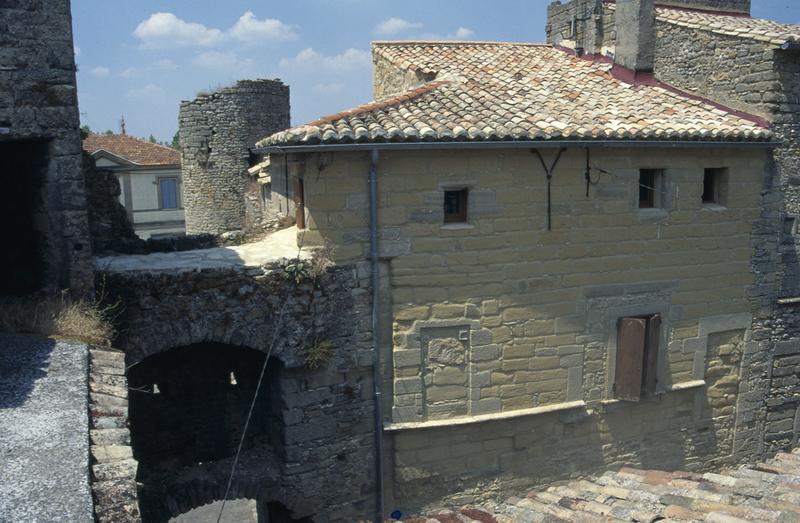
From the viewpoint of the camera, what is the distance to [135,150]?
3128 cm

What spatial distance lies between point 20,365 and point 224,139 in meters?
14.9

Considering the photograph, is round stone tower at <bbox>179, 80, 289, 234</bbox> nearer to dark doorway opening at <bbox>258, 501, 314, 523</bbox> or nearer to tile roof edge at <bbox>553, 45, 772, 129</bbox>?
dark doorway opening at <bbox>258, 501, 314, 523</bbox>

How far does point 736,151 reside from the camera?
985 centimetres

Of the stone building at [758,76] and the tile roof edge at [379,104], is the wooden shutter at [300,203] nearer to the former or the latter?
the tile roof edge at [379,104]

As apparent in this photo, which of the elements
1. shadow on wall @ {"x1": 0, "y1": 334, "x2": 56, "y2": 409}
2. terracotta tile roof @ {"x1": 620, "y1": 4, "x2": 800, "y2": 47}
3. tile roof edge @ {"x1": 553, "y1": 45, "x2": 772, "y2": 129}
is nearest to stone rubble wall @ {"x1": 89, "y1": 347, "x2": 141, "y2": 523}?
shadow on wall @ {"x1": 0, "y1": 334, "x2": 56, "y2": 409}

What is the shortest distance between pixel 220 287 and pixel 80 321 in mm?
1719

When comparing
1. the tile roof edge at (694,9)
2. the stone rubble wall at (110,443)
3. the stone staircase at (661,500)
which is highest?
the tile roof edge at (694,9)

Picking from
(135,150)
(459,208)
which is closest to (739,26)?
(459,208)

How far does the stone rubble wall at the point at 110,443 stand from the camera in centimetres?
366

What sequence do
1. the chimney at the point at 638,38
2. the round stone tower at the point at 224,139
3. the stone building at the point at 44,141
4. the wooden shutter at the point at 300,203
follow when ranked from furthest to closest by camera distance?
the round stone tower at the point at 224,139
the chimney at the point at 638,38
the wooden shutter at the point at 300,203
the stone building at the point at 44,141

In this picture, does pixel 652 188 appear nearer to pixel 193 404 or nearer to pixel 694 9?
pixel 694 9

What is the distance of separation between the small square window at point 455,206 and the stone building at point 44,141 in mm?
4045

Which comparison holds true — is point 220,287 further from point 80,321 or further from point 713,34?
point 713,34

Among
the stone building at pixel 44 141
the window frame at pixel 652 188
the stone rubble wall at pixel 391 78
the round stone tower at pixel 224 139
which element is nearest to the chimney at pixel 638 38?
the window frame at pixel 652 188
